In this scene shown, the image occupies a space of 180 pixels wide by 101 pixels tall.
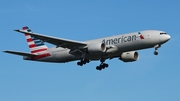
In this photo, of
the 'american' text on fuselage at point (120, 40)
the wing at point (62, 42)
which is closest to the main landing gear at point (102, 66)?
the wing at point (62, 42)

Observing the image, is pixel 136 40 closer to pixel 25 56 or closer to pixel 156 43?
pixel 156 43

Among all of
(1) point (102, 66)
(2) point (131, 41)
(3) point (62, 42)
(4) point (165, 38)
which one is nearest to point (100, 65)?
(1) point (102, 66)

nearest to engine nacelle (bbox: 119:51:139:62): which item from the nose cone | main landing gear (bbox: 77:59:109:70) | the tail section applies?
main landing gear (bbox: 77:59:109:70)

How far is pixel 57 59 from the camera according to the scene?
212 feet

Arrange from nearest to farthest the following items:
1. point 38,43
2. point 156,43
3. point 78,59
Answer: point 156,43 → point 78,59 → point 38,43

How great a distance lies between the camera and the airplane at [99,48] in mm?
59162

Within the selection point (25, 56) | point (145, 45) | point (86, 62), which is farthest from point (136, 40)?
point (25, 56)

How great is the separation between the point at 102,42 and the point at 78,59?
4217 millimetres

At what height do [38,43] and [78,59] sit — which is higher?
[38,43]

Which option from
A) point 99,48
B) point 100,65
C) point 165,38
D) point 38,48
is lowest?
point 99,48

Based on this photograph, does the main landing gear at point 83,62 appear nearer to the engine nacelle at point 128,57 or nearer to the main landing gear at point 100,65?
the main landing gear at point 100,65

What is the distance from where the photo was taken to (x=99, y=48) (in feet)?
197

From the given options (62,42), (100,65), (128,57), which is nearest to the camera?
(62,42)

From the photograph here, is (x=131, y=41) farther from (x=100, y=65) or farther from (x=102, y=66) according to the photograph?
(x=100, y=65)
